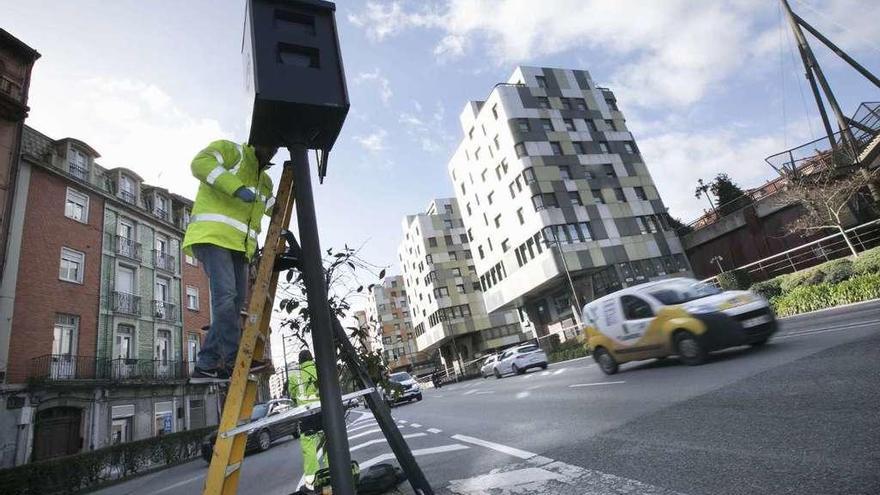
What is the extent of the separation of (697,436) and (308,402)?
15.2 ft

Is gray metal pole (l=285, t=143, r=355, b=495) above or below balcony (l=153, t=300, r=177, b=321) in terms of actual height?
below

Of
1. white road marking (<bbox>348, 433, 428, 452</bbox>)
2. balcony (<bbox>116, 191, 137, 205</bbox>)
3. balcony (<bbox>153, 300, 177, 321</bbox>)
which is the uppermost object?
balcony (<bbox>116, 191, 137, 205</bbox>)

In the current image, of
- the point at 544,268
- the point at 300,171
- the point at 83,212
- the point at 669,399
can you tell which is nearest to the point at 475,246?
the point at 544,268

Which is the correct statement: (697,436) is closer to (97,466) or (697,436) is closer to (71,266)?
(97,466)

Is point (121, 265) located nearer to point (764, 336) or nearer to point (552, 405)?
point (552, 405)

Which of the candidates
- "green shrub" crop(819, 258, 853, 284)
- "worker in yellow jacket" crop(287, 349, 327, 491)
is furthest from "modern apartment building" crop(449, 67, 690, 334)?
"worker in yellow jacket" crop(287, 349, 327, 491)

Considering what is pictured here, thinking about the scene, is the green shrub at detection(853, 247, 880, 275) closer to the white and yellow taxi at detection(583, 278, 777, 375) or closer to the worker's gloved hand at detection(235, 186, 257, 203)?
the white and yellow taxi at detection(583, 278, 777, 375)

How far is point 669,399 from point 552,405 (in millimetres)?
2362

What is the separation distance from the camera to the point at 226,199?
3.07 metres

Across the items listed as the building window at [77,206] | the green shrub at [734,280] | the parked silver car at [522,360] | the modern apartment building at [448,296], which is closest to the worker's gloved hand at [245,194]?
the parked silver car at [522,360]

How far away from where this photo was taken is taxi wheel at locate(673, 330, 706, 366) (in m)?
7.91

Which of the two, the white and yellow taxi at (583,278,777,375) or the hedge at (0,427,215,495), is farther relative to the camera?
the hedge at (0,427,215,495)

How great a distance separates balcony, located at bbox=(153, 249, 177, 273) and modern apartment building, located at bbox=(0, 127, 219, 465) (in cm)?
7

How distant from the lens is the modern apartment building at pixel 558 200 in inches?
1326
